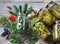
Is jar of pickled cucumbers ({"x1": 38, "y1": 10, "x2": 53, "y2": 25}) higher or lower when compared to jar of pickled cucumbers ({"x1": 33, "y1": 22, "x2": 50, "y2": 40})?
higher

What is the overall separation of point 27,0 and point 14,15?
26 centimetres

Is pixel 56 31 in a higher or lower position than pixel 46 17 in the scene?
lower

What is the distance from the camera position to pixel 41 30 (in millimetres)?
1403

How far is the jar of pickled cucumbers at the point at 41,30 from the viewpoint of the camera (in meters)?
1.39

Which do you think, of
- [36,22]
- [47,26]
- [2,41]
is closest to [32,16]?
[36,22]

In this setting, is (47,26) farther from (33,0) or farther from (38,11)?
(33,0)

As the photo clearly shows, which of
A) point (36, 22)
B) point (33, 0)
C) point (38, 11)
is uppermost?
point (33, 0)

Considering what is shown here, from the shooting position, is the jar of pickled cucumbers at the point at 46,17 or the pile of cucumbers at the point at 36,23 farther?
the jar of pickled cucumbers at the point at 46,17

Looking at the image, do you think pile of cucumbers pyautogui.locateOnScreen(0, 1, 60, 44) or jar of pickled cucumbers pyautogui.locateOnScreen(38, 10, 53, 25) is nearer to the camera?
pile of cucumbers pyautogui.locateOnScreen(0, 1, 60, 44)

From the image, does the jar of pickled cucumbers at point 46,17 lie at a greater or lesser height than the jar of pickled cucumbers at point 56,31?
greater

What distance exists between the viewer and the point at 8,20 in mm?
1446

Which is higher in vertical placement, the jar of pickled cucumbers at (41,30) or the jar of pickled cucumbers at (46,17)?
the jar of pickled cucumbers at (46,17)

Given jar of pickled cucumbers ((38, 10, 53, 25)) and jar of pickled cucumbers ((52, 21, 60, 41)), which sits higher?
jar of pickled cucumbers ((38, 10, 53, 25))

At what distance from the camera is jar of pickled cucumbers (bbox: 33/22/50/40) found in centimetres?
139
